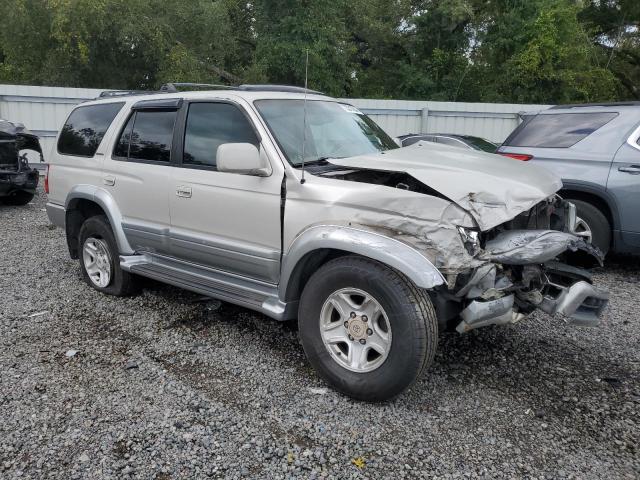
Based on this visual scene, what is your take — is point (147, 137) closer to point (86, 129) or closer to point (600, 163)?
point (86, 129)

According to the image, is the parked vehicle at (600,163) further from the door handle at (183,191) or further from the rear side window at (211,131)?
the door handle at (183,191)

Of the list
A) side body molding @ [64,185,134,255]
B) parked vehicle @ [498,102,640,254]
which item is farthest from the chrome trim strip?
side body molding @ [64,185,134,255]

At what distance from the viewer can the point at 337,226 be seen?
3.29 m

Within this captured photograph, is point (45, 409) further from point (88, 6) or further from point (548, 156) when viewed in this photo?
point (88, 6)

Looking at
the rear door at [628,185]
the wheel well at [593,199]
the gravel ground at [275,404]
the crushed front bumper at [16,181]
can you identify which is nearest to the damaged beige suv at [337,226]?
the gravel ground at [275,404]

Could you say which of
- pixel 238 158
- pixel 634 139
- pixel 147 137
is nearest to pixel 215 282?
pixel 238 158

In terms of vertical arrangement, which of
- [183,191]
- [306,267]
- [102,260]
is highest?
[183,191]

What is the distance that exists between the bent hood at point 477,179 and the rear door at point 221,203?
615mm

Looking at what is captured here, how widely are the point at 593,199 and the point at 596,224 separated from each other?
307mm

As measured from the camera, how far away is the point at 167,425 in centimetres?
306

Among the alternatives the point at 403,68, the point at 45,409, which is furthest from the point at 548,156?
the point at 403,68

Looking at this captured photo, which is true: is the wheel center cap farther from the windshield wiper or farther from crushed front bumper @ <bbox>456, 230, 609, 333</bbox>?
the windshield wiper

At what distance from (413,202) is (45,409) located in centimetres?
253

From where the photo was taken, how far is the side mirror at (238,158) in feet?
11.3
